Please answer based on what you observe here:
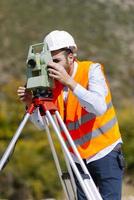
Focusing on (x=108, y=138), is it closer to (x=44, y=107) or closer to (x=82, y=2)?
(x=44, y=107)

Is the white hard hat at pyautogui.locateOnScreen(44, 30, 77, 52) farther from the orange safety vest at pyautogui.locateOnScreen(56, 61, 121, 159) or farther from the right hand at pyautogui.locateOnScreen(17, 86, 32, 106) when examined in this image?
the right hand at pyautogui.locateOnScreen(17, 86, 32, 106)

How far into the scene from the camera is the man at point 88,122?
386 centimetres

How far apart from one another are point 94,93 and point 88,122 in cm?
28

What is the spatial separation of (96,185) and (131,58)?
74.6 feet

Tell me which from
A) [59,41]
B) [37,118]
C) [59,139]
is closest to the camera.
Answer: [59,139]

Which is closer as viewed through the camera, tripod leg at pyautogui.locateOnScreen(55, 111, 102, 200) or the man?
tripod leg at pyautogui.locateOnScreen(55, 111, 102, 200)

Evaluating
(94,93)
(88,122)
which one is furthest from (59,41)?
(88,122)

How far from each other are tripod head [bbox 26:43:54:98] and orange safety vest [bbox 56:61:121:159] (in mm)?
236

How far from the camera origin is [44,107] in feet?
12.2

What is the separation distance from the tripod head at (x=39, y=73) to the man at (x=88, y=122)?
0.40 feet

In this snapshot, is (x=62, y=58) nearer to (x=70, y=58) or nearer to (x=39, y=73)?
(x=70, y=58)

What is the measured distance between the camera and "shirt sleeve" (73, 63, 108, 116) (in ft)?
11.9

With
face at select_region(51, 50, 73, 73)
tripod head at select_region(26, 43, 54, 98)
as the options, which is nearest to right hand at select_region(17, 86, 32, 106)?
tripod head at select_region(26, 43, 54, 98)

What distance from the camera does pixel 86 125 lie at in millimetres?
3932
